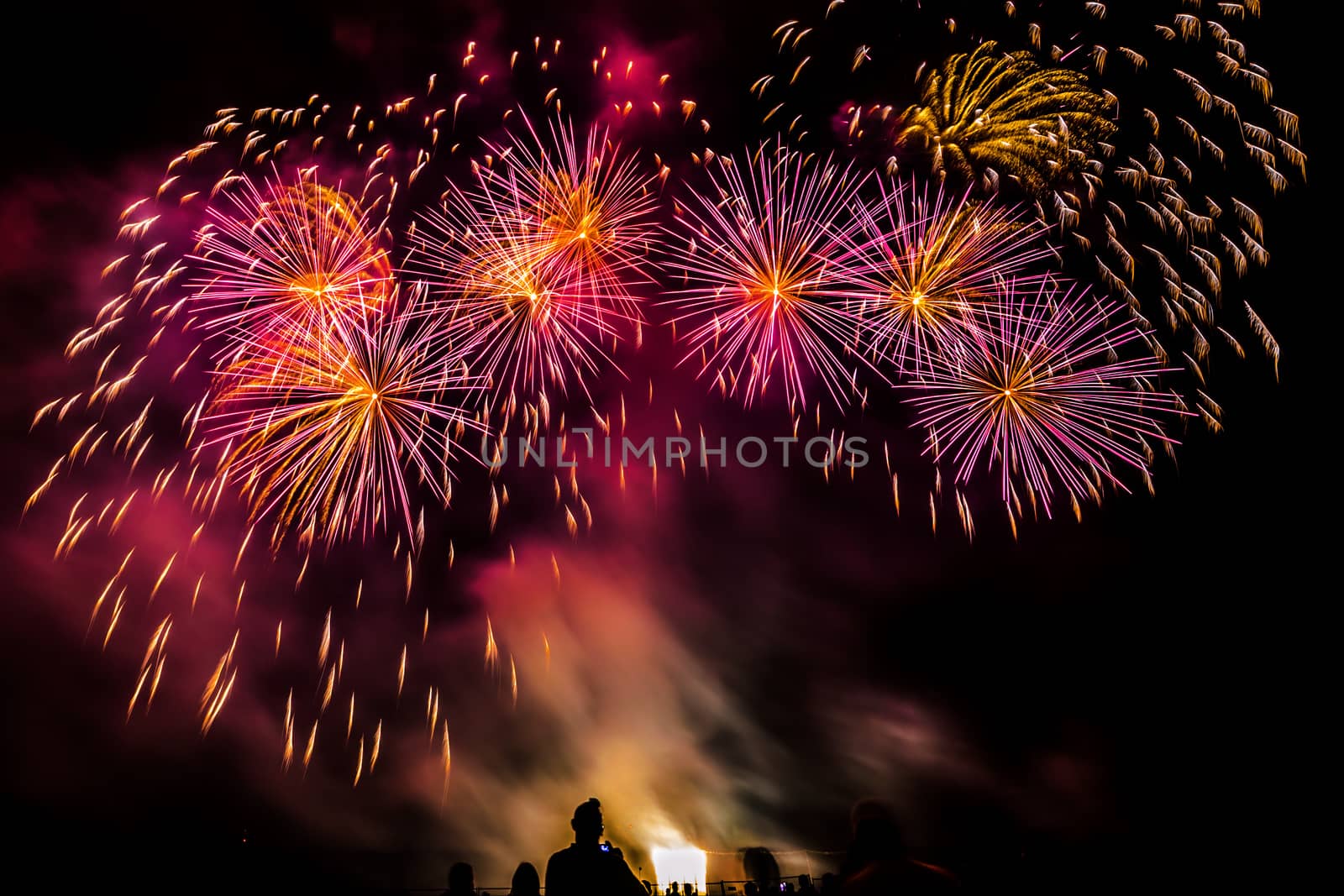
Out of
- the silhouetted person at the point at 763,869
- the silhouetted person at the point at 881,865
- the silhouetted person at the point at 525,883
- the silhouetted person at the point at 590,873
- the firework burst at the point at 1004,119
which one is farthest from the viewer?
the silhouetted person at the point at 763,869

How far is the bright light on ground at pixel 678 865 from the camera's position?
4131 cm

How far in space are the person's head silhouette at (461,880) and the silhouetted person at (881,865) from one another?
3573 mm

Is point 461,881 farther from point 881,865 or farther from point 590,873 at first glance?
point 881,865

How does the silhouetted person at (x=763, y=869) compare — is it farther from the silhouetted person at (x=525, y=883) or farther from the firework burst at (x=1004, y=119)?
the firework burst at (x=1004, y=119)

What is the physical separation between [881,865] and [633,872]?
204cm

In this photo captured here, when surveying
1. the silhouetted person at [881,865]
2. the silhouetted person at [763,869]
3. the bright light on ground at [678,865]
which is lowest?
the silhouetted person at [881,865]

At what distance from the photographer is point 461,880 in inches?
275

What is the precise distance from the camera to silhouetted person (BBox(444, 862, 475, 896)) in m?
6.88

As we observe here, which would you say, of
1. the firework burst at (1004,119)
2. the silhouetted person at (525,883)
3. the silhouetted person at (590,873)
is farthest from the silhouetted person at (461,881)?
the firework burst at (1004,119)

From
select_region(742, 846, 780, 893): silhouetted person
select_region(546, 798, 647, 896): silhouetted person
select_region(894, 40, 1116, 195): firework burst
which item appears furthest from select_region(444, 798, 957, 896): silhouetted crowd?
select_region(742, 846, 780, 893): silhouetted person

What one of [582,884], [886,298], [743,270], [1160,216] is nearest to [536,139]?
[743,270]

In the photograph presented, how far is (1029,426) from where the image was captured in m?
17.0

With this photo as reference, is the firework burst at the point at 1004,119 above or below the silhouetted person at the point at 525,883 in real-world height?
above

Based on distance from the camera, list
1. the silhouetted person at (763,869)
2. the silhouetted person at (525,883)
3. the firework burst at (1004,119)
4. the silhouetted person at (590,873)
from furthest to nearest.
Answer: the silhouetted person at (763,869) → the firework burst at (1004,119) → the silhouetted person at (525,883) → the silhouetted person at (590,873)
